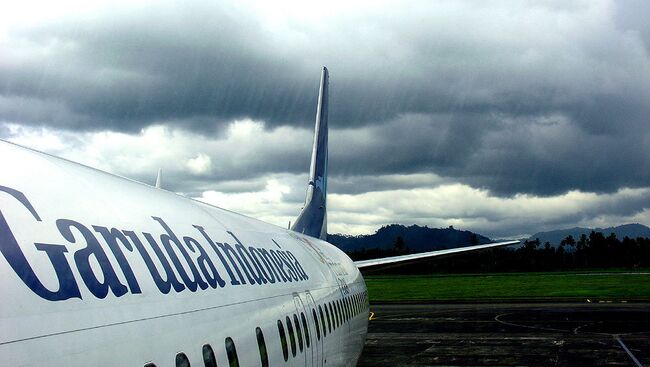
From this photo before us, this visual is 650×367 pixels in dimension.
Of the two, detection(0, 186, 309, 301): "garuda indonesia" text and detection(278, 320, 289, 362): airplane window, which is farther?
detection(278, 320, 289, 362): airplane window

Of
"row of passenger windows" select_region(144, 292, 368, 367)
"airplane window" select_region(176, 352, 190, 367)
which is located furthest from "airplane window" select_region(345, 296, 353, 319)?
"airplane window" select_region(176, 352, 190, 367)

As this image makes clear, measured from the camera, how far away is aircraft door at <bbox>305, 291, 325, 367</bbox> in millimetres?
9109

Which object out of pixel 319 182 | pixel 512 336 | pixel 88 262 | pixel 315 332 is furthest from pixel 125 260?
pixel 512 336

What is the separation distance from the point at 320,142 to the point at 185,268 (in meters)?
18.7

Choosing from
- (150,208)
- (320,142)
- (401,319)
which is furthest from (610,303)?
(150,208)

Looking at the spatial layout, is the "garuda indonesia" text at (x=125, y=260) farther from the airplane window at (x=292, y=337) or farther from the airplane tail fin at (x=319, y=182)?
the airplane tail fin at (x=319, y=182)

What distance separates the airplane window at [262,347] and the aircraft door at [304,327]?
73.0 inches

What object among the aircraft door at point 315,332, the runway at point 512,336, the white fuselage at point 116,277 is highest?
the white fuselage at point 116,277

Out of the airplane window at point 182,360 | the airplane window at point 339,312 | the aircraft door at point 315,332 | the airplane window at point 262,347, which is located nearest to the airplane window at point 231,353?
the airplane window at point 262,347

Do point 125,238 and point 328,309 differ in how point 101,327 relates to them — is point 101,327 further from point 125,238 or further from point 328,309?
point 328,309

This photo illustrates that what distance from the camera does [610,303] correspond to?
42875 millimetres

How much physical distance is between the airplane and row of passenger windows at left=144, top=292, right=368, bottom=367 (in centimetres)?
2

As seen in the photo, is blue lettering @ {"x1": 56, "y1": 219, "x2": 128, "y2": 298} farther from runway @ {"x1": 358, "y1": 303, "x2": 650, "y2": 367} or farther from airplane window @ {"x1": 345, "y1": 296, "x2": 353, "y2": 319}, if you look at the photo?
runway @ {"x1": 358, "y1": 303, "x2": 650, "y2": 367}

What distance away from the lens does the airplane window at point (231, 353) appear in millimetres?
5203
